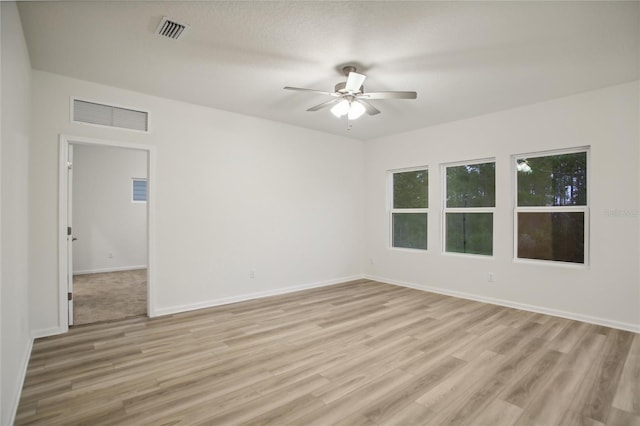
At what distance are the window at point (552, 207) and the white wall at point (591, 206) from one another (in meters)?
0.14

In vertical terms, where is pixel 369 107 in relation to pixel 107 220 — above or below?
above

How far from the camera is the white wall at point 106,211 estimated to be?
681cm

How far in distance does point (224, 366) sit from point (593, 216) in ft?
14.1

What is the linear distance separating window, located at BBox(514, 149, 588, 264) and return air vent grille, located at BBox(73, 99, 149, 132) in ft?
16.2

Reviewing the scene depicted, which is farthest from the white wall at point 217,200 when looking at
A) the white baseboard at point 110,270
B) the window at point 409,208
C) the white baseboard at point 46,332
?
the white baseboard at point 110,270

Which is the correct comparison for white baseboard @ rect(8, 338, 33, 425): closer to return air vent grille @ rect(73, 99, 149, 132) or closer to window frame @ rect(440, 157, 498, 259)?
return air vent grille @ rect(73, 99, 149, 132)

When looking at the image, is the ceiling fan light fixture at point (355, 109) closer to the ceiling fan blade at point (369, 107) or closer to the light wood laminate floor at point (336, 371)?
the ceiling fan blade at point (369, 107)

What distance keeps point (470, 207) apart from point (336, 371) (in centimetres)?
349

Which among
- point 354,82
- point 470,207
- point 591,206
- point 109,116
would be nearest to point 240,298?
point 109,116

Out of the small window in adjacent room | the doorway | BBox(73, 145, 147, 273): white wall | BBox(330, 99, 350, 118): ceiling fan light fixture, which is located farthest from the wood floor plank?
the small window in adjacent room

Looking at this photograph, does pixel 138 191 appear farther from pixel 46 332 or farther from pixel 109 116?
pixel 46 332

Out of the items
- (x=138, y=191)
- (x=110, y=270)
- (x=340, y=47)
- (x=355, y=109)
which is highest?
(x=340, y=47)

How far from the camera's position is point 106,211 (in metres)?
7.11

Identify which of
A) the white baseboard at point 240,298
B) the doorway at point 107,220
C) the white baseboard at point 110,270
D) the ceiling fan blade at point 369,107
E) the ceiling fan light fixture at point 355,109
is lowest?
the white baseboard at point 110,270
